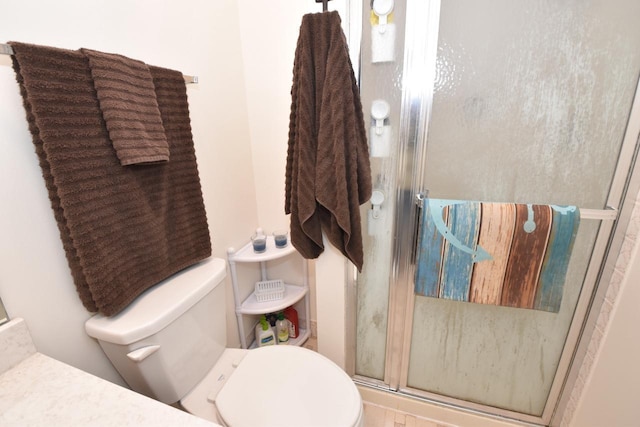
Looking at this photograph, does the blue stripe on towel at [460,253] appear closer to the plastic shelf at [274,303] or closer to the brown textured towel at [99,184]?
the plastic shelf at [274,303]

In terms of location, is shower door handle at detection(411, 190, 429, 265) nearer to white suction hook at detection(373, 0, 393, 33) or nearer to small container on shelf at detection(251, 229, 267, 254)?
white suction hook at detection(373, 0, 393, 33)

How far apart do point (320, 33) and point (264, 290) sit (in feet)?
4.13

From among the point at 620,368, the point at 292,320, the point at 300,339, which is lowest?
the point at 300,339

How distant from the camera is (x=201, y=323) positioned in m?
0.95

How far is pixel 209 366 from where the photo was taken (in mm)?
1031

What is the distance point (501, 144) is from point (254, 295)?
1388 mm

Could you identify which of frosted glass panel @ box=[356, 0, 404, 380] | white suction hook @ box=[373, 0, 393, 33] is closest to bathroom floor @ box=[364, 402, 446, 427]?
frosted glass panel @ box=[356, 0, 404, 380]

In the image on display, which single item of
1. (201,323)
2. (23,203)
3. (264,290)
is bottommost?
(264,290)

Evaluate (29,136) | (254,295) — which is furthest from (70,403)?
(254,295)

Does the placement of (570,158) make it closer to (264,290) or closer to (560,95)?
(560,95)

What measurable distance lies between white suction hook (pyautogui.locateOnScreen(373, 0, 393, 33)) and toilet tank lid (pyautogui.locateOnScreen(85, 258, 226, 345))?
1023 millimetres

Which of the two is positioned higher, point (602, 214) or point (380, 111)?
point (380, 111)

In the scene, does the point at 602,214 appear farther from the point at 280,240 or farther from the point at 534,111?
the point at 280,240

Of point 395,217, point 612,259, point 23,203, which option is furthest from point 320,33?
point 612,259
